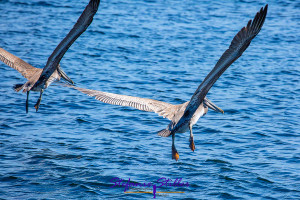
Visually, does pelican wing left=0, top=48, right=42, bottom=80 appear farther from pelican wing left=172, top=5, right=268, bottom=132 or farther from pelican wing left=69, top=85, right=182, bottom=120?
pelican wing left=172, top=5, right=268, bottom=132

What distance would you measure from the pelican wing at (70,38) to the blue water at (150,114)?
174 cm

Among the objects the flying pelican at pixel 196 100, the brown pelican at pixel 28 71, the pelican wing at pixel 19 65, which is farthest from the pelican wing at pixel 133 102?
the pelican wing at pixel 19 65

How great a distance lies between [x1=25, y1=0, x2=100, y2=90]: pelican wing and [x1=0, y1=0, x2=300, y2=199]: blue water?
1738mm

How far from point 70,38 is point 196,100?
260 centimetres

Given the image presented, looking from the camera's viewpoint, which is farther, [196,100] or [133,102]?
[133,102]

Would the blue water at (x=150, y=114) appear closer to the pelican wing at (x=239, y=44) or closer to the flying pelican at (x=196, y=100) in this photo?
the flying pelican at (x=196, y=100)

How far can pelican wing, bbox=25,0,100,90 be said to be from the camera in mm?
8641

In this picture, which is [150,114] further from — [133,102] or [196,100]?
[196,100]

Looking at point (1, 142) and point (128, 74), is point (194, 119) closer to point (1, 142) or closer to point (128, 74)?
point (1, 142)

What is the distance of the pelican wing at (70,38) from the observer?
8.64 metres

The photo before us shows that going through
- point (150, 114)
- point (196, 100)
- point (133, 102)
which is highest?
point (196, 100)

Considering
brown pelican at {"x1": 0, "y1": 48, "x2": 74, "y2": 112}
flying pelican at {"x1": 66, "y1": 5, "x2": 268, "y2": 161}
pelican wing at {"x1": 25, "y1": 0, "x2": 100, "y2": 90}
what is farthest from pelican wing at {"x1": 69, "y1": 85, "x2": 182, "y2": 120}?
brown pelican at {"x1": 0, "y1": 48, "x2": 74, "y2": 112}

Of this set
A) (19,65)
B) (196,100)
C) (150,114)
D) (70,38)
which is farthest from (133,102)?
(150,114)

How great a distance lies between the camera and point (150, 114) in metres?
13.2
